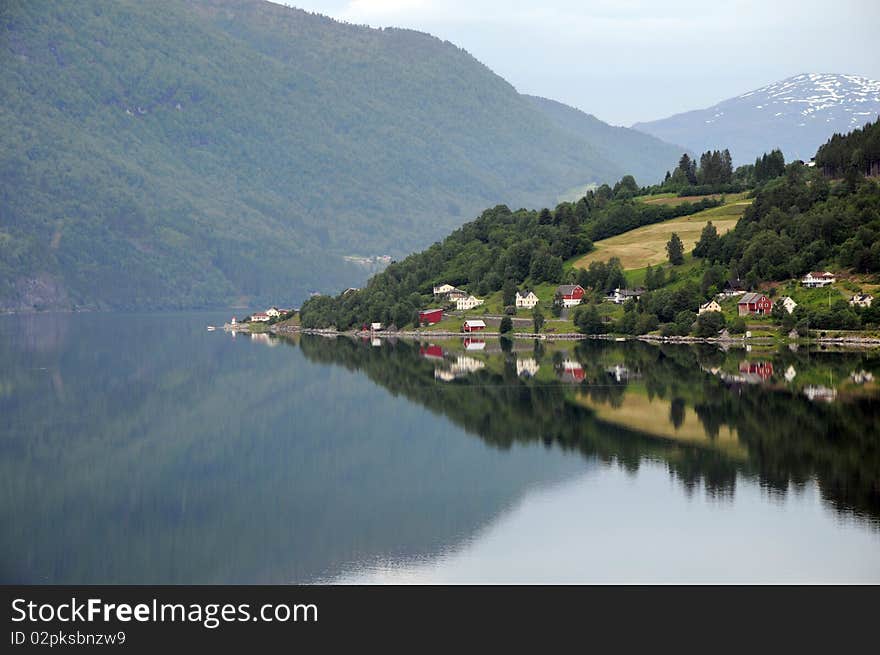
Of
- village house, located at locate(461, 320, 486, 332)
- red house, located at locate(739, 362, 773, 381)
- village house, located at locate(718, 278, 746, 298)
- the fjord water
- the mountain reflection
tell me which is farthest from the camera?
village house, located at locate(461, 320, 486, 332)

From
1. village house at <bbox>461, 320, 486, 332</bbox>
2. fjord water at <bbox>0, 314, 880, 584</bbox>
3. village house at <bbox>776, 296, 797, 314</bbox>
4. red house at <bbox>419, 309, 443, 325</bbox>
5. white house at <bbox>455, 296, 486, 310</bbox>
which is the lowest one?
fjord water at <bbox>0, 314, 880, 584</bbox>

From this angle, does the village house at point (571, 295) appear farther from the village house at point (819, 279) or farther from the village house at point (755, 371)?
the village house at point (755, 371)

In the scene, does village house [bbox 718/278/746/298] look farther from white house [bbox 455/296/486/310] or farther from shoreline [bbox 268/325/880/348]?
white house [bbox 455/296/486/310]

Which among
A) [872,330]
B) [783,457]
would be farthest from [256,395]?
[872,330]

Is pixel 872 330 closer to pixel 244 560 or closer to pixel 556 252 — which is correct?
pixel 556 252

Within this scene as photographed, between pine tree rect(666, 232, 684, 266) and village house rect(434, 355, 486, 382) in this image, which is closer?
village house rect(434, 355, 486, 382)

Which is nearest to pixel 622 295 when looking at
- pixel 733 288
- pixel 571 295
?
pixel 571 295

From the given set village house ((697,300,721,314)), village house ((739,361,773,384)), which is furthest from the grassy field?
village house ((739,361,773,384))

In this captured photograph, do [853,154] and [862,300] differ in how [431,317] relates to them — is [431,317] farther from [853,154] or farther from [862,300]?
[862,300]
